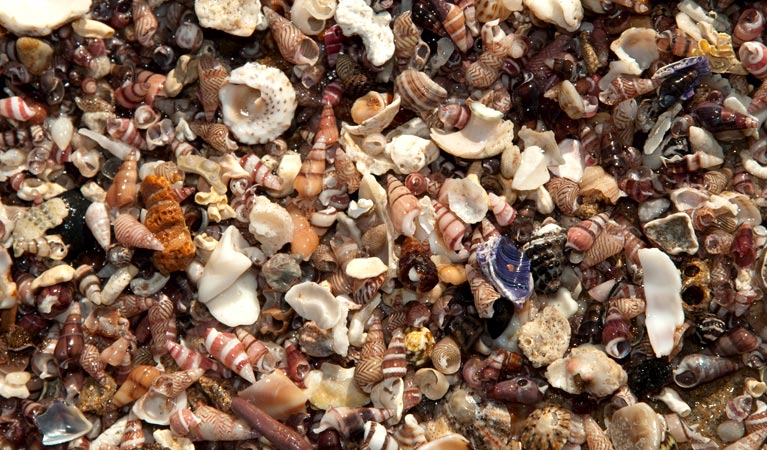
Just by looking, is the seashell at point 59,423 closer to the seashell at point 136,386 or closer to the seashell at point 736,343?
the seashell at point 136,386

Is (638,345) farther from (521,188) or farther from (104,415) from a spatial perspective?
(104,415)

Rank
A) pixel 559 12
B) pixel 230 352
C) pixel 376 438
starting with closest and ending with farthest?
pixel 376 438 → pixel 230 352 → pixel 559 12

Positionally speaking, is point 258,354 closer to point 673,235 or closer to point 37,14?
point 37,14

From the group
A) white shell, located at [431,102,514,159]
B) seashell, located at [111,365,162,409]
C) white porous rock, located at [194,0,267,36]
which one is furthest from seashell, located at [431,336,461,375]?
white porous rock, located at [194,0,267,36]

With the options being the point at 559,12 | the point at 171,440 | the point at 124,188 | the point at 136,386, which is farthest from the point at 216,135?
the point at 559,12

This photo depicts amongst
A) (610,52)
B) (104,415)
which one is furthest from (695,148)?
(104,415)

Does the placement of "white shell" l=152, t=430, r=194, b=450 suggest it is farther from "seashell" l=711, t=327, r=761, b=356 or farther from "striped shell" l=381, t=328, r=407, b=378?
"seashell" l=711, t=327, r=761, b=356
